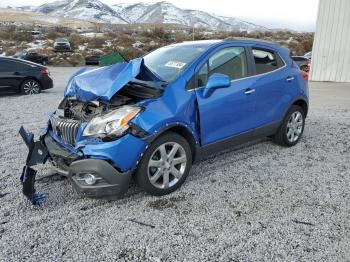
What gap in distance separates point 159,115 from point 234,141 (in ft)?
4.56

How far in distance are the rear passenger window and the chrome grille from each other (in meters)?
2.57

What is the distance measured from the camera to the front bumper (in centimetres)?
343

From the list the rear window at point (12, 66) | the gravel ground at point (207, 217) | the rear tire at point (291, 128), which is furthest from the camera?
the rear window at point (12, 66)

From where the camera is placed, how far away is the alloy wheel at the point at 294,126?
5.73m

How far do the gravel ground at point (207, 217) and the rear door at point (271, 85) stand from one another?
66cm

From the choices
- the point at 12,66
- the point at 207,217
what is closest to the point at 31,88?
the point at 12,66

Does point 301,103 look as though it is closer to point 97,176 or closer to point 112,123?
point 112,123

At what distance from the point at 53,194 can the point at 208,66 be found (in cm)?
233

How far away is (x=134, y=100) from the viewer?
3799 mm

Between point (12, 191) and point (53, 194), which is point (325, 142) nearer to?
point (53, 194)

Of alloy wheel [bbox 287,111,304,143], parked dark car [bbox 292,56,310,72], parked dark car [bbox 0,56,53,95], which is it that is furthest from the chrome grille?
parked dark car [bbox 292,56,310,72]

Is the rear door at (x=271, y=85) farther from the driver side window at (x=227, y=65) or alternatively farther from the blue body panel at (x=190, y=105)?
the driver side window at (x=227, y=65)

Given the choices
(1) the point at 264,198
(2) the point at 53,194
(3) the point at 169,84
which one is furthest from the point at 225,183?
(2) the point at 53,194

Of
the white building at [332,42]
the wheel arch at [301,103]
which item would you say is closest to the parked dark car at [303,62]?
the white building at [332,42]
